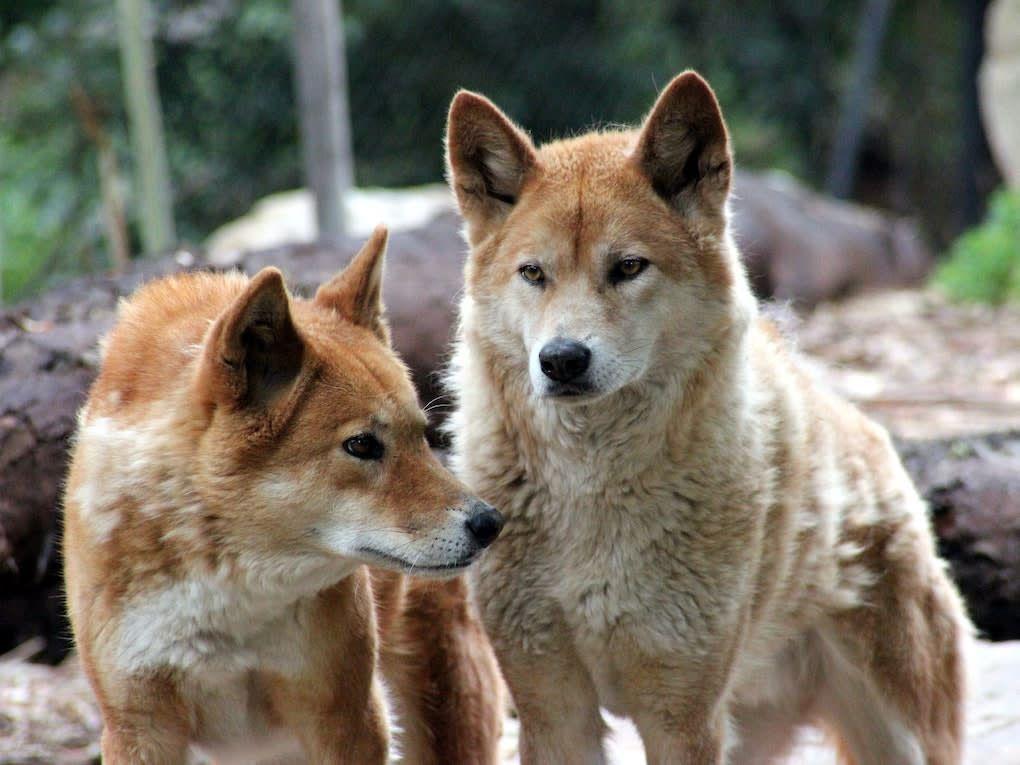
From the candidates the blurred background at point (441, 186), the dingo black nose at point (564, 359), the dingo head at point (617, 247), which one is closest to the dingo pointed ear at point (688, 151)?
the dingo head at point (617, 247)

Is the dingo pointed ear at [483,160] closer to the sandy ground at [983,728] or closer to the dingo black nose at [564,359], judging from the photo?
the dingo black nose at [564,359]

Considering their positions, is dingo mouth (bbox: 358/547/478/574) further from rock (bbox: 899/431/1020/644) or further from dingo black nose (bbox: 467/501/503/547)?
rock (bbox: 899/431/1020/644)

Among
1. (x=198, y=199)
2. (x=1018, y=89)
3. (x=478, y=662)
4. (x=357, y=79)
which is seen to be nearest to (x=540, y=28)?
(x=357, y=79)

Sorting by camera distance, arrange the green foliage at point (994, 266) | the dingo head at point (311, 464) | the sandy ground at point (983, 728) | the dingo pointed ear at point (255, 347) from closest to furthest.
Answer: the dingo pointed ear at point (255, 347)
the dingo head at point (311, 464)
the sandy ground at point (983, 728)
the green foliage at point (994, 266)

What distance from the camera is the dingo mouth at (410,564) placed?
310 centimetres

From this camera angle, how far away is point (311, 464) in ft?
10.2

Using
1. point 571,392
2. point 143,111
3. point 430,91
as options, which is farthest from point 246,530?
A: point 430,91

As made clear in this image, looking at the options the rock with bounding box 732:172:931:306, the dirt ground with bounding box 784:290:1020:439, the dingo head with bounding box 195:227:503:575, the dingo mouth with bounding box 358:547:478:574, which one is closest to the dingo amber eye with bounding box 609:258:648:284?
the dingo head with bounding box 195:227:503:575

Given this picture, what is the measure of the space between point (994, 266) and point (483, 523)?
346 inches

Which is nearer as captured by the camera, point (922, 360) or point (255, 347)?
point (255, 347)

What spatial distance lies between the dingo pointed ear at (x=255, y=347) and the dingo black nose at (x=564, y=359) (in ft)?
2.01

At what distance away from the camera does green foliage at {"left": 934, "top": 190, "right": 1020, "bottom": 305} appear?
10.9 meters

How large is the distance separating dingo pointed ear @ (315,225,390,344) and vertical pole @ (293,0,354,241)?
3821 mm

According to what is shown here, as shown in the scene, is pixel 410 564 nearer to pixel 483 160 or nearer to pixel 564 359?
pixel 564 359
